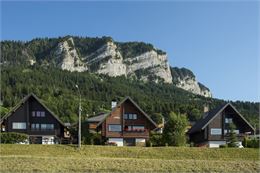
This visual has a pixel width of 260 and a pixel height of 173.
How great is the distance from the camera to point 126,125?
73.8 metres

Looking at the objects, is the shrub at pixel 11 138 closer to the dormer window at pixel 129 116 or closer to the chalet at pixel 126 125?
the chalet at pixel 126 125

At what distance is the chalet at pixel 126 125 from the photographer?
239ft

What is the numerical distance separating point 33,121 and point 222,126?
26831 millimetres

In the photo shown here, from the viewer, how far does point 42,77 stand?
194500 millimetres

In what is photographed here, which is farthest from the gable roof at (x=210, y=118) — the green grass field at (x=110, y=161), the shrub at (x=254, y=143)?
the green grass field at (x=110, y=161)

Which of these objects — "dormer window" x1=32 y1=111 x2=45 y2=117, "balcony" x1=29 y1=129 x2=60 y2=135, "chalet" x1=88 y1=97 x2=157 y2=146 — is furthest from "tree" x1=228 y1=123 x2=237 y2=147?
"dormer window" x1=32 y1=111 x2=45 y2=117

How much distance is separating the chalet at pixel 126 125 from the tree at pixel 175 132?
10.7m

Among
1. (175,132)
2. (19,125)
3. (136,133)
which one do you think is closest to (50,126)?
(19,125)

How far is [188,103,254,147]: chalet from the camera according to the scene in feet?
242

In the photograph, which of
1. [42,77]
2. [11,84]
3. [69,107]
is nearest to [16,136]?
[69,107]

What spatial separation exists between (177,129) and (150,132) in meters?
14.3

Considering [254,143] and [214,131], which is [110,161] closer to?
[254,143]

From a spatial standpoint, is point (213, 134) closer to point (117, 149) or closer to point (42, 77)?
point (117, 149)

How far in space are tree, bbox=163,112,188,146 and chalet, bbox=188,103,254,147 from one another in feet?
40.0
